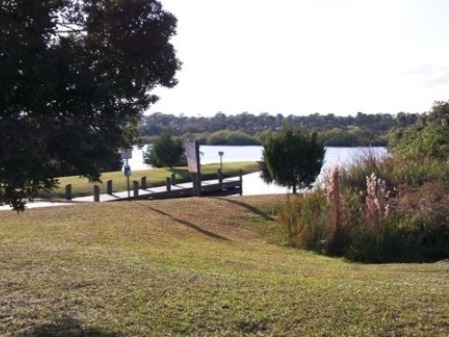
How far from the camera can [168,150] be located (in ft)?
195

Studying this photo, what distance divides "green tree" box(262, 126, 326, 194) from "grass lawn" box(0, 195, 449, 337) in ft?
67.2

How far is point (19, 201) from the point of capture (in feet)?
23.4

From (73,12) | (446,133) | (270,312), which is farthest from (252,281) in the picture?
(446,133)

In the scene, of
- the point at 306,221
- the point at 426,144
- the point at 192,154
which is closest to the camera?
the point at 306,221

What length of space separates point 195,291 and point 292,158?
1102 inches

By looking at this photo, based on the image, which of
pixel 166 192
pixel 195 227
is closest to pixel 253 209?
pixel 195 227

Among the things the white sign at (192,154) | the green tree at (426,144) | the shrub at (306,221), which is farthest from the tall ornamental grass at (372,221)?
the white sign at (192,154)

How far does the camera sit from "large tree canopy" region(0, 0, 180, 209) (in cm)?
661

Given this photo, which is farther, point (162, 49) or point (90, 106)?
point (162, 49)

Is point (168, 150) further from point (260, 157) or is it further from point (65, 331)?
point (65, 331)

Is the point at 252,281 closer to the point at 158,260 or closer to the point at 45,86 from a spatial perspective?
the point at 158,260

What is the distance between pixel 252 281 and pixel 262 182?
1417 inches

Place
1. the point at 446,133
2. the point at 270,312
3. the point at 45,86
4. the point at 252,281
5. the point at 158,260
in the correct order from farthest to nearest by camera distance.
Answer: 1. the point at 446,133
2. the point at 158,260
3. the point at 252,281
4. the point at 270,312
5. the point at 45,86

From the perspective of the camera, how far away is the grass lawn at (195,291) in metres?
7.27
